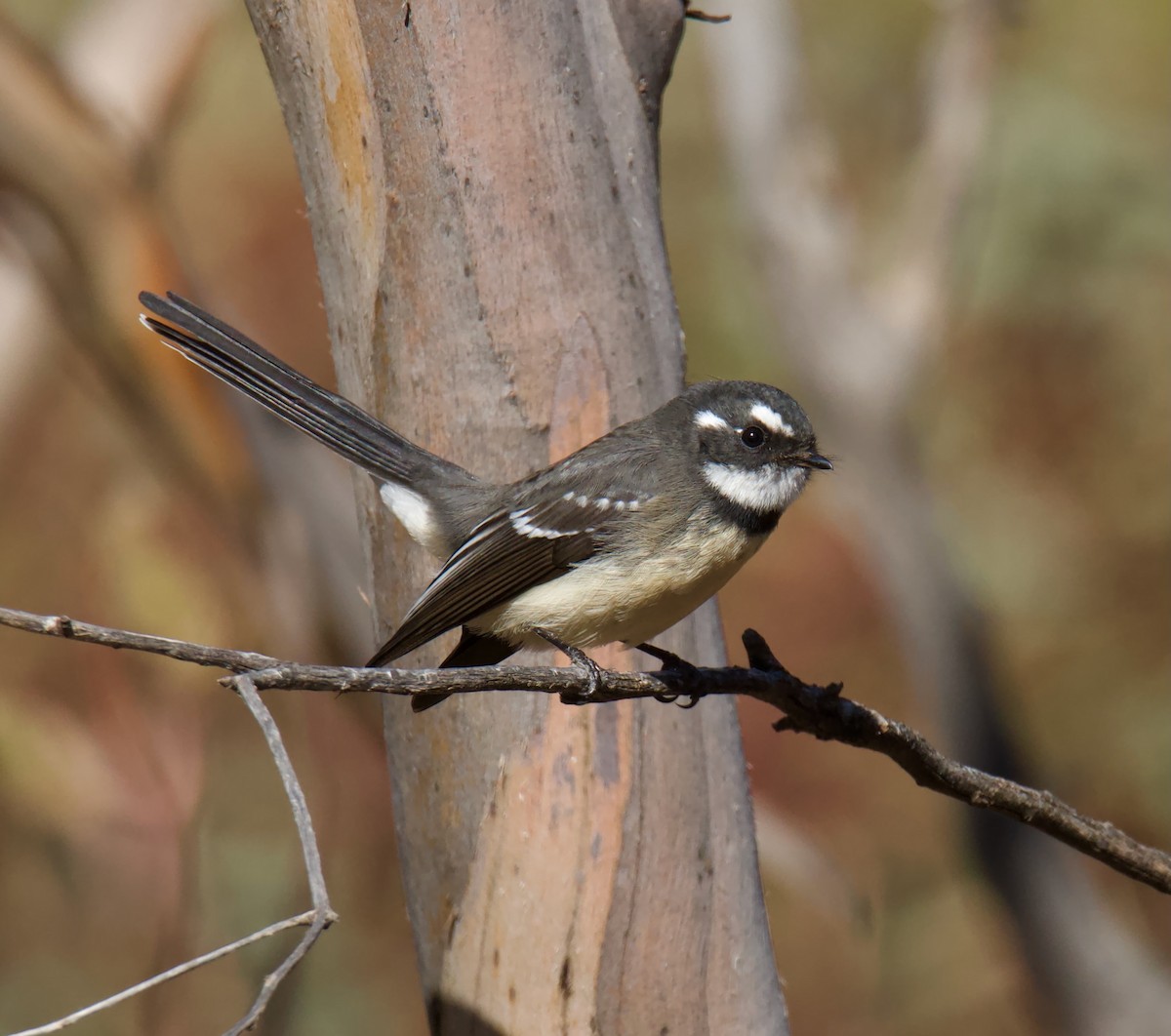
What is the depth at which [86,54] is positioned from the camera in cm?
498

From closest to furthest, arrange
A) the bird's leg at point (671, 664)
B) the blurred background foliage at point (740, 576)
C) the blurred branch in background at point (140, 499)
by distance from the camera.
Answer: the bird's leg at point (671, 664) < the blurred branch in background at point (140, 499) < the blurred background foliage at point (740, 576)

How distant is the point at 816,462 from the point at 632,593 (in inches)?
27.1

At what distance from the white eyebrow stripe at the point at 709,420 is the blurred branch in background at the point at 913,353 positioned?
2.89 m

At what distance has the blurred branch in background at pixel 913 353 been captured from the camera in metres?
5.69

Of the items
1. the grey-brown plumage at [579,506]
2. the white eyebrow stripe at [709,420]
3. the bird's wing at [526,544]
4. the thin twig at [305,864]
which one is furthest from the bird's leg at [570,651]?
the thin twig at [305,864]

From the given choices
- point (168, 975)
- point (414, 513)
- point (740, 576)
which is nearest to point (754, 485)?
point (414, 513)

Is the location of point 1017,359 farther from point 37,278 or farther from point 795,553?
point 37,278

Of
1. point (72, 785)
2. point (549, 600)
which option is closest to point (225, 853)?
point (72, 785)

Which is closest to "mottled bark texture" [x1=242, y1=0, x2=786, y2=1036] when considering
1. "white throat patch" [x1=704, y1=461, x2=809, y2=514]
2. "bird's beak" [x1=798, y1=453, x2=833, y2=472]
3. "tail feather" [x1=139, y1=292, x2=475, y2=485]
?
"tail feather" [x1=139, y1=292, x2=475, y2=485]

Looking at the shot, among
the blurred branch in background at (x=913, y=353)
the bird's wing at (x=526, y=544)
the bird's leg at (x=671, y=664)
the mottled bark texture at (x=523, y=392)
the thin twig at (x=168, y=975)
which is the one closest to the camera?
the thin twig at (x=168, y=975)

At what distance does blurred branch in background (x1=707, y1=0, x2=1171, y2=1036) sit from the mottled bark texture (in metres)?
3.11

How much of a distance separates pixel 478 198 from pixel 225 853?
3.18 m

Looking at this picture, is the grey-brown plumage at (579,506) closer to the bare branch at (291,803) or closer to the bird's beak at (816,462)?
the bird's beak at (816,462)

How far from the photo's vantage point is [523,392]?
283 centimetres
